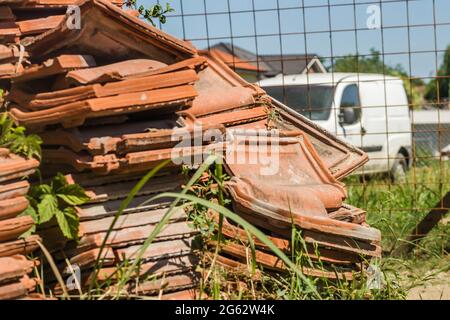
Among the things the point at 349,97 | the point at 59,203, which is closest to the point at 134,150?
the point at 59,203

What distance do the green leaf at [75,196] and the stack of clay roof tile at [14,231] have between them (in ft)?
0.63

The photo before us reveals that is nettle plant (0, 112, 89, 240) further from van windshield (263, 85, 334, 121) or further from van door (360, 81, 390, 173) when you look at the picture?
van door (360, 81, 390, 173)

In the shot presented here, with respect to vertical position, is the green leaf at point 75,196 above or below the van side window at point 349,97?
below

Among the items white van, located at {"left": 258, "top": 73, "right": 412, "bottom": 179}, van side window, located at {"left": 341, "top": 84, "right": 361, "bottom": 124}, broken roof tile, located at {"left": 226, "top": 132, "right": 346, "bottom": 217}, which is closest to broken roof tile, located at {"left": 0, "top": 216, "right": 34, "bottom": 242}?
broken roof tile, located at {"left": 226, "top": 132, "right": 346, "bottom": 217}

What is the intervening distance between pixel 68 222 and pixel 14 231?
262 mm

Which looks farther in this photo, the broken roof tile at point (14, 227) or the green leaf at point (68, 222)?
the green leaf at point (68, 222)

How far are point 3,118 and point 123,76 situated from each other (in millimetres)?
646

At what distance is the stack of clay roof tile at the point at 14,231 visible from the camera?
3.41 metres

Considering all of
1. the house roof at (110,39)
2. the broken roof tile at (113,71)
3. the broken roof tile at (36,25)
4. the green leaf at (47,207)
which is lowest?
the green leaf at (47,207)

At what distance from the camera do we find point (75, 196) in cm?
368

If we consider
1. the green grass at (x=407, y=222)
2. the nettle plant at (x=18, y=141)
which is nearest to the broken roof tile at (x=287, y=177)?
the green grass at (x=407, y=222)

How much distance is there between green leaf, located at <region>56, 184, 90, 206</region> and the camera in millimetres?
3672

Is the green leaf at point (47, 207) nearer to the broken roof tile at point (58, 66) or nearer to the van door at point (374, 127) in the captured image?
the broken roof tile at point (58, 66)
